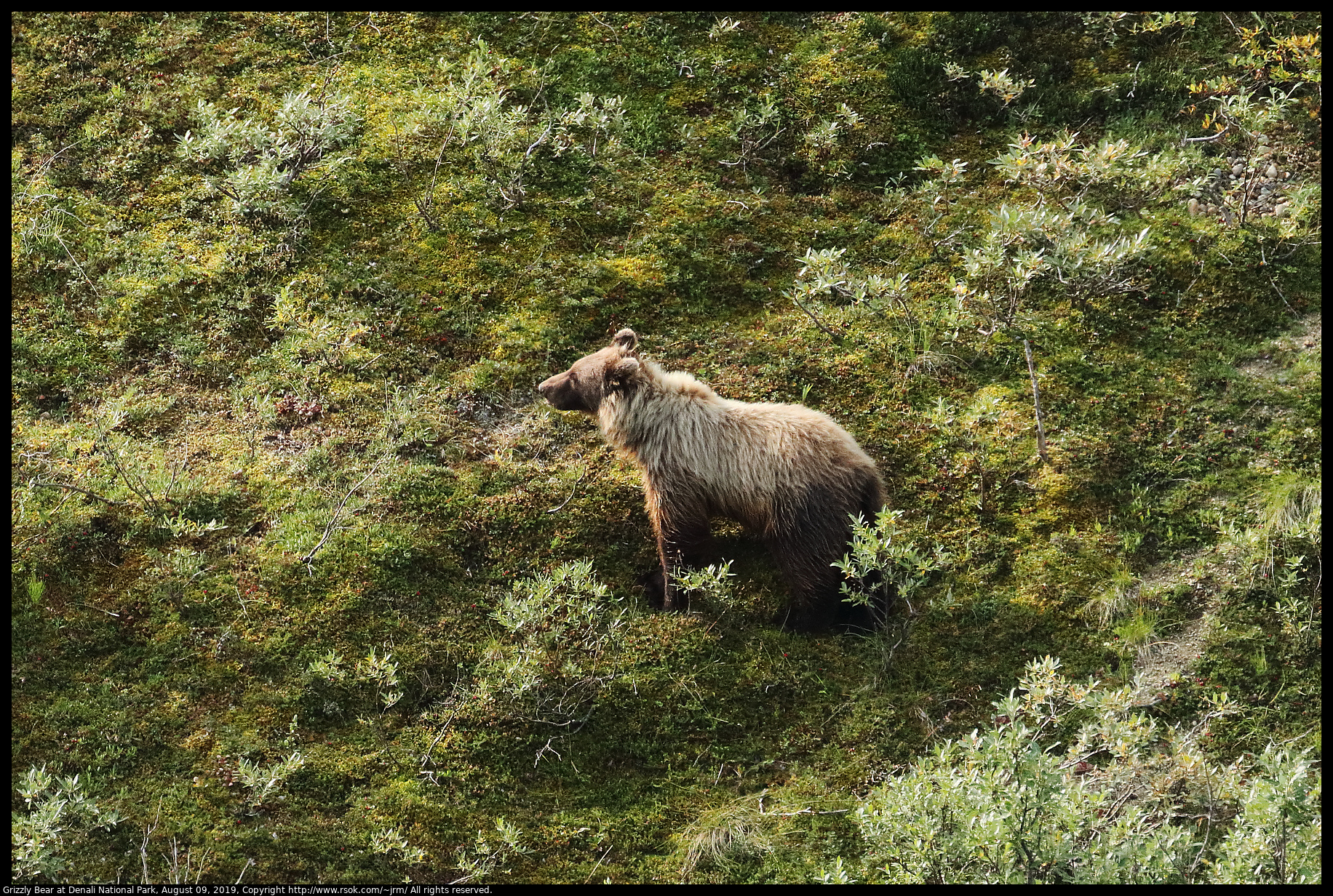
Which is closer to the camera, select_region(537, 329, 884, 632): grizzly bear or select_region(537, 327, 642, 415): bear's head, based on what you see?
select_region(537, 329, 884, 632): grizzly bear

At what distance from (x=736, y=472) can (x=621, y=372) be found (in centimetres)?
112

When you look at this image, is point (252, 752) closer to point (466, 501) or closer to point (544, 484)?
point (466, 501)

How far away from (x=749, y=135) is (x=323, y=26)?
4515 mm

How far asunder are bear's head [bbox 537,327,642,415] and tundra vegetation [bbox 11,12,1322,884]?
50 centimetres

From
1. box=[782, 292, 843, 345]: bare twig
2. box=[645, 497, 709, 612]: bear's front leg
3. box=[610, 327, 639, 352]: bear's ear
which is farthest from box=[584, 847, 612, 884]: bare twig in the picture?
box=[782, 292, 843, 345]: bare twig

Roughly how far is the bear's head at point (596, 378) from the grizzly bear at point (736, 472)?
0.03ft

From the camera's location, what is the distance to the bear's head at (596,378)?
7.55 metres

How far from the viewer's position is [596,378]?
770 centimetres

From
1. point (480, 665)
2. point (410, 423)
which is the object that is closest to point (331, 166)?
point (410, 423)

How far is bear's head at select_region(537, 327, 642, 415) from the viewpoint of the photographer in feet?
24.8

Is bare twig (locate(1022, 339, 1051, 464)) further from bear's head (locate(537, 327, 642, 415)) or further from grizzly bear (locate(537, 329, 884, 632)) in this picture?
bear's head (locate(537, 327, 642, 415))

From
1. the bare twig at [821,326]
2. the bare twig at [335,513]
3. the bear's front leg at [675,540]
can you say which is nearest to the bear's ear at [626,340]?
the bear's front leg at [675,540]

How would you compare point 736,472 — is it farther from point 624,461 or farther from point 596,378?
point 596,378

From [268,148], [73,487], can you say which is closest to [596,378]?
[73,487]
